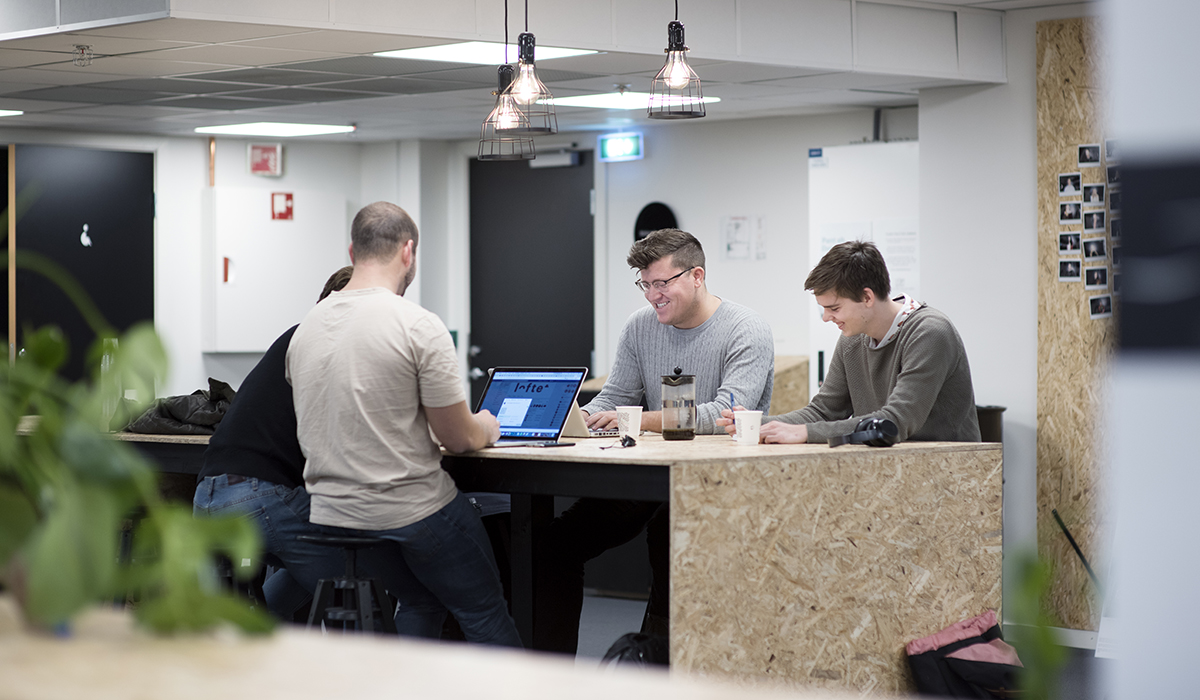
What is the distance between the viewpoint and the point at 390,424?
9.74 ft

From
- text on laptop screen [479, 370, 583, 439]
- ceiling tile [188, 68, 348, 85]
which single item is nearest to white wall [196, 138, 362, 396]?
ceiling tile [188, 68, 348, 85]

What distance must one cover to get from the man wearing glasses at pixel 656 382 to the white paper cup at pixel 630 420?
1.12 feet

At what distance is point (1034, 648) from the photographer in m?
0.83

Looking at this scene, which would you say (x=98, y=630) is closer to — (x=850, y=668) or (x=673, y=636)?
(x=673, y=636)

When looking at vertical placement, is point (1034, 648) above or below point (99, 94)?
below

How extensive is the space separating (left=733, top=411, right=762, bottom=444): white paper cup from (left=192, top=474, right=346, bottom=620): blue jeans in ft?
3.53

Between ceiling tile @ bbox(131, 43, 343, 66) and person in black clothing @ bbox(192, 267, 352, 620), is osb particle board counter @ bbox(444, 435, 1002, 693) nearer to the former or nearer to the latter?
person in black clothing @ bbox(192, 267, 352, 620)

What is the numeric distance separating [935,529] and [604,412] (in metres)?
1.07

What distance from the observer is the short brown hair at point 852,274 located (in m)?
3.54

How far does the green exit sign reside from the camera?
313 inches

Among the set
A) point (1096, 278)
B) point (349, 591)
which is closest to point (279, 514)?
point (349, 591)

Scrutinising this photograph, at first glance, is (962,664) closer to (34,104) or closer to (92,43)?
(92,43)

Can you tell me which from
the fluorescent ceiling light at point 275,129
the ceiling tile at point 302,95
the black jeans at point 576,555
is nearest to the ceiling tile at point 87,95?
the ceiling tile at point 302,95

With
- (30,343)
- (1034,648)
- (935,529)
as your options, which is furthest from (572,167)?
(1034,648)
